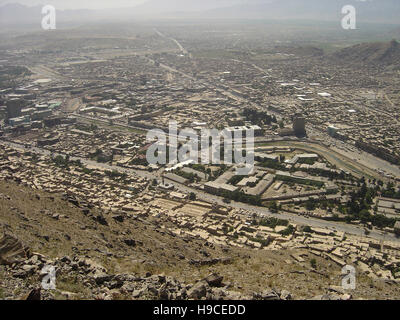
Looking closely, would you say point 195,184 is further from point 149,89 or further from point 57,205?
point 149,89

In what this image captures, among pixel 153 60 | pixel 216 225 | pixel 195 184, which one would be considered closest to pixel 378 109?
pixel 195 184
